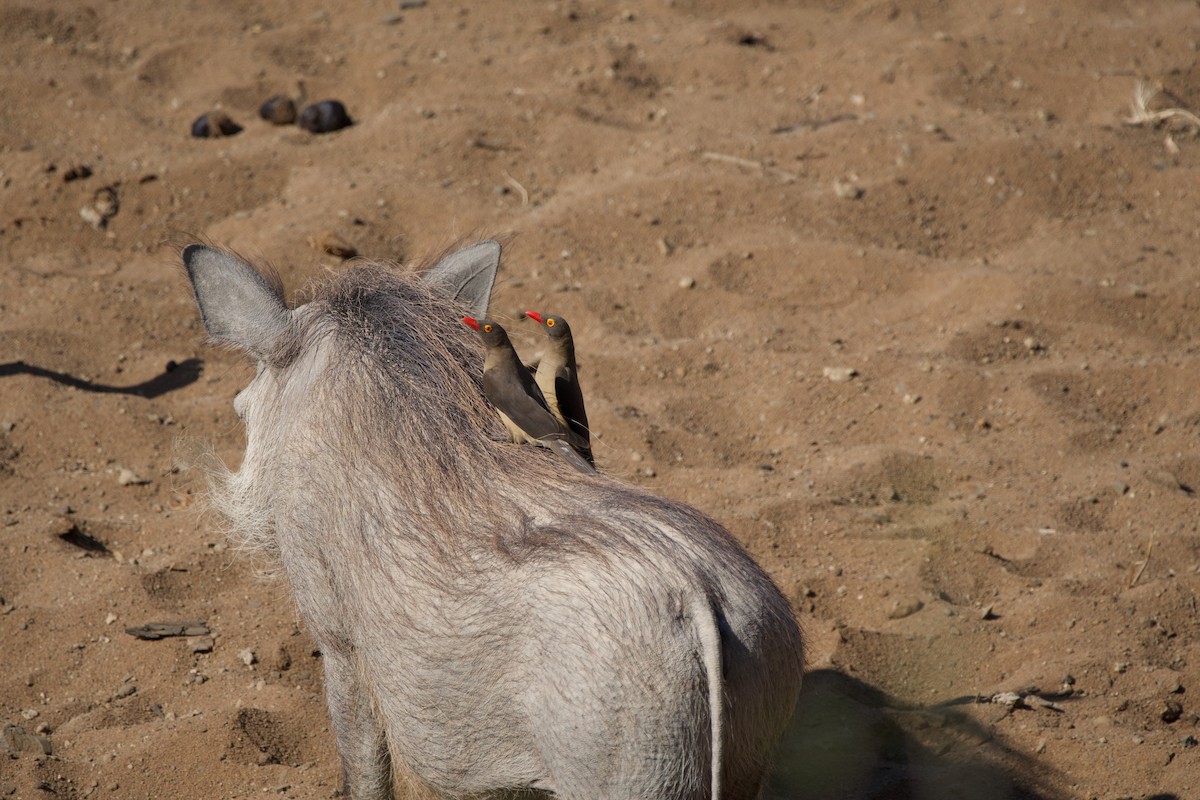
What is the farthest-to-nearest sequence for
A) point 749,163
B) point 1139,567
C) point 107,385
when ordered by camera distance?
point 749,163 → point 107,385 → point 1139,567

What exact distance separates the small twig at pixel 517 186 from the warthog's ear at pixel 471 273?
→ 2.24 m

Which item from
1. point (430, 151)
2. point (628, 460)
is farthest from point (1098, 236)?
point (430, 151)

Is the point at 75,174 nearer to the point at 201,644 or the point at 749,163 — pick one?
the point at 201,644

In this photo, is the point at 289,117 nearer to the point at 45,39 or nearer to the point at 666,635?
the point at 45,39

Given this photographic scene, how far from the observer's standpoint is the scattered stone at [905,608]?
3.54 metres

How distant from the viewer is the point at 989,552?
380 cm

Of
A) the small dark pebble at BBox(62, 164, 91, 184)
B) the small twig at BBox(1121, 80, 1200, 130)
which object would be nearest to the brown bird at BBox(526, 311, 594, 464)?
the small dark pebble at BBox(62, 164, 91, 184)

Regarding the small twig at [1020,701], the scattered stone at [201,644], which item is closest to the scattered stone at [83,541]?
the scattered stone at [201,644]

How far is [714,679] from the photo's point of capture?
2.00 metres

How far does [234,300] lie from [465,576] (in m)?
1.10

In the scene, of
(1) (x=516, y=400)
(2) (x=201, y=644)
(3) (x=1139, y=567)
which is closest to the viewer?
(1) (x=516, y=400)

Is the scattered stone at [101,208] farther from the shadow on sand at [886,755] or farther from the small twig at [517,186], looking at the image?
the shadow on sand at [886,755]

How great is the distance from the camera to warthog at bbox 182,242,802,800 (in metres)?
2.05

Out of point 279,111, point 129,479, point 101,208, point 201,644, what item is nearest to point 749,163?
point 279,111
